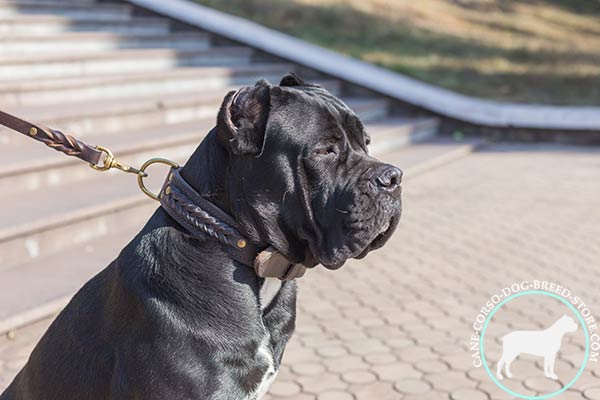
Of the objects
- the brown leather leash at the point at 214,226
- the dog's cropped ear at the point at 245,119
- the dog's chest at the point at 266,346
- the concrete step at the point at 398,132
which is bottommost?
the concrete step at the point at 398,132

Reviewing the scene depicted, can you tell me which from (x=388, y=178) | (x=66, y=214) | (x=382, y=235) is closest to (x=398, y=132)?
(x=66, y=214)

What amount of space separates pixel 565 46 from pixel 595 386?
1236 centimetres

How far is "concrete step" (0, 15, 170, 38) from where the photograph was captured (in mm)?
8539

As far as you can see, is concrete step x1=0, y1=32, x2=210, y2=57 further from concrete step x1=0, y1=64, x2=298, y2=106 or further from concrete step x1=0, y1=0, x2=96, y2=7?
concrete step x1=0, y1=0, x2=96, y2=7

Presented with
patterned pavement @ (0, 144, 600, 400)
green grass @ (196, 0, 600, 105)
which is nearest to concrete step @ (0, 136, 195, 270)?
patterned pavement @ (0, 144, 600, 400)

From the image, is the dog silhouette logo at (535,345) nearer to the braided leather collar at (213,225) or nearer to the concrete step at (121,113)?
the braided leather collar at (213,225)

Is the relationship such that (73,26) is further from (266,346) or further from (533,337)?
(266,346)

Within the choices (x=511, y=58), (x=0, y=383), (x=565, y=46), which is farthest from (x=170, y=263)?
(x=565, y=46)

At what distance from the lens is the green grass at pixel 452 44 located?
40.3 ft

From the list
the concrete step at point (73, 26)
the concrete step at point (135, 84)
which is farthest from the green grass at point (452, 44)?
the concrete step at point (135, 84)

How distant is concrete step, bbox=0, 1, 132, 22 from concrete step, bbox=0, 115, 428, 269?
3.16 metres

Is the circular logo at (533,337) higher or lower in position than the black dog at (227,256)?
lower

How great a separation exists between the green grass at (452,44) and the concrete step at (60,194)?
249 inches

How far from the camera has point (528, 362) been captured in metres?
4.08
